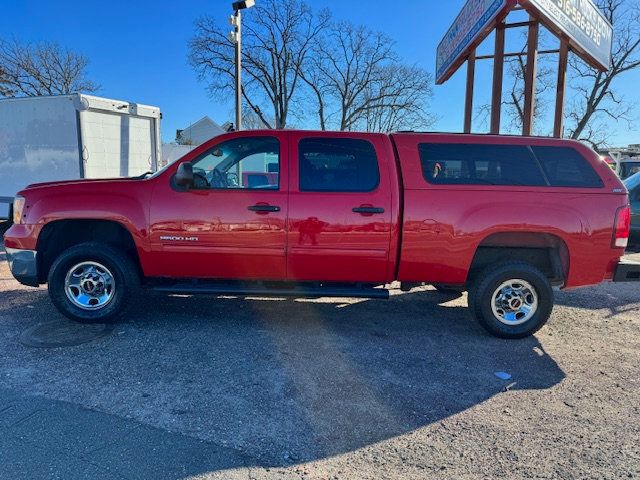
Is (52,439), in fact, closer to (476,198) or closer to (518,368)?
(518,368)

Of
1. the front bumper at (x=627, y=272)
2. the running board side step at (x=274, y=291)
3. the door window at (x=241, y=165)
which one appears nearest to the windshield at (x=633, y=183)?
the front bumper at (x=627, y=272)

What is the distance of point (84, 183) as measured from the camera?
181 inches

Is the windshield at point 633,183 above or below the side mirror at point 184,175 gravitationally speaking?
above

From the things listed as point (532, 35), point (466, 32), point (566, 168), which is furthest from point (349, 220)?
point (466, 32)

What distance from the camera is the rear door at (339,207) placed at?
4375 mm

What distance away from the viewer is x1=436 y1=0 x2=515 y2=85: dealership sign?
7.64 metres

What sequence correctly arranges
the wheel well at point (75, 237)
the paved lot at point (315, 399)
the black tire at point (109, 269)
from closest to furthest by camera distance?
the paved lot at point (315, 399) → the black tire at point (109, 269) → the wheel well at point (75, 237)

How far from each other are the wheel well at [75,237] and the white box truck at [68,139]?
4.56 m

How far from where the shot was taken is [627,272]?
4.45 metres

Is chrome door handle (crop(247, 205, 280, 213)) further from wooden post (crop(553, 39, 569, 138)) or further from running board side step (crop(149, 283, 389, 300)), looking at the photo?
wooden post (crop(553, 39, 569, 138))

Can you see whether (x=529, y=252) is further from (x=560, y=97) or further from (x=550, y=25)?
(x=560, y=97)

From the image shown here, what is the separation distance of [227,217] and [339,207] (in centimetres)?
108

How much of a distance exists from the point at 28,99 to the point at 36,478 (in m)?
9.27

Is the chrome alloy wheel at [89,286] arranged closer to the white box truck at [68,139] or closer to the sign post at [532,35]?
the white box truck at [68,139]
